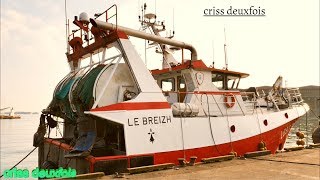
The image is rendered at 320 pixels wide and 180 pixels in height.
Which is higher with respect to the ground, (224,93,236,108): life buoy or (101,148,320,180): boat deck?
(224,93,236,108): life buoy

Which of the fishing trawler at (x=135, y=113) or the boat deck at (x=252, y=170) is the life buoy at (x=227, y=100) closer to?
the fishing trawler at (x=135, y=113)

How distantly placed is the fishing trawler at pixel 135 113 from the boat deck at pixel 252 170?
4.48 ft

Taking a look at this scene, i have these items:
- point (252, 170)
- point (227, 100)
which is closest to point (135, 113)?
point (252, 170)

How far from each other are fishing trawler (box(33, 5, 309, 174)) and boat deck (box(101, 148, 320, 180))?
1.36 meters

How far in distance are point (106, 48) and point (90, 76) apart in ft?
3.72

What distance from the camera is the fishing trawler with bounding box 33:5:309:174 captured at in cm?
884

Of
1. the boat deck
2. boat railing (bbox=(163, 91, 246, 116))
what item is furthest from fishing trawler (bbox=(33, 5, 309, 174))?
the boat deck

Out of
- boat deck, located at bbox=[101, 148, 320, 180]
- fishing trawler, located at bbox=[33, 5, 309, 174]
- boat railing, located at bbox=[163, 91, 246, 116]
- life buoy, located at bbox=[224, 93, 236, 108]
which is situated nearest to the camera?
boat deck, located at bbox=[101, 148, 320, 180]

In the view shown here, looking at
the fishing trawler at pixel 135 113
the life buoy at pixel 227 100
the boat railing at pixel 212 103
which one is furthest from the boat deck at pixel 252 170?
the life buoy at pixel 227 100

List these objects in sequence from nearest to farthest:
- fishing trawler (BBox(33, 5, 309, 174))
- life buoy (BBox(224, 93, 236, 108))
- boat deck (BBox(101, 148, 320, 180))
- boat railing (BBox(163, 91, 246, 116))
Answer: boat deck (BBox(101, 148, 320, 180))
fishing trawler (BBox(33, 5, 309, 174))
boat railing (BBox(163, 91, 246, 116))
life buoy (BBox(224, 93, 236, 108))

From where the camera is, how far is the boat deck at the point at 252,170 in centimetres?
701

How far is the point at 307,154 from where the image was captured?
1002 cm

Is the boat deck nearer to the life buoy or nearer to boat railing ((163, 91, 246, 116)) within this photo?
boat railing ((163, 91, 246, 116))

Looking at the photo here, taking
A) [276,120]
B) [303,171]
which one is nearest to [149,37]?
[303,171]
